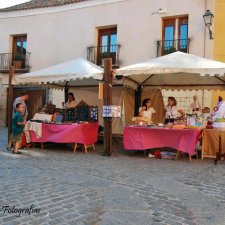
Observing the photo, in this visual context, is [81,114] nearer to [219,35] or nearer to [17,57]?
[219,35]

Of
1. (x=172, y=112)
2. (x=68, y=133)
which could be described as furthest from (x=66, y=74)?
(x=172, y=112)

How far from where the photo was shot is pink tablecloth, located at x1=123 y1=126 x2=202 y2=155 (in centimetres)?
827

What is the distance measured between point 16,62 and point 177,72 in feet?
39.0

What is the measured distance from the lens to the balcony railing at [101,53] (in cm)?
1593

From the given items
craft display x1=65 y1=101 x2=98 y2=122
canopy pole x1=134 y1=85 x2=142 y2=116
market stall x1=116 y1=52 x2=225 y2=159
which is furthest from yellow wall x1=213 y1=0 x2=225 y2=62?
craft display x1=65 y1=101 x2=98 y2=122

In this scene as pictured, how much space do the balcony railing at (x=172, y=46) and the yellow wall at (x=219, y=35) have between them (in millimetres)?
1105

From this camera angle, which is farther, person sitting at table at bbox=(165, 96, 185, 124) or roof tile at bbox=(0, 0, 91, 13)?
roof tile at bbox=(0, 0, 91, 13)

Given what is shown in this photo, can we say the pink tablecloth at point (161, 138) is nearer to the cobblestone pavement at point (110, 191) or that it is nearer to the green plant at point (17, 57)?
the cobblestone pavement at point (110, 191)

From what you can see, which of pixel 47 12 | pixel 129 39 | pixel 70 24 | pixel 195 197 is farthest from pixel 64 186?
pixel 47 12

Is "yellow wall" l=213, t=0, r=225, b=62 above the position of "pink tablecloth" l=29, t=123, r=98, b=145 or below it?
above

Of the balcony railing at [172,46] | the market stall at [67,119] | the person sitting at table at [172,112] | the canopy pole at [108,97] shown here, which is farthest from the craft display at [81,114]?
the balcony railing at [172,46]

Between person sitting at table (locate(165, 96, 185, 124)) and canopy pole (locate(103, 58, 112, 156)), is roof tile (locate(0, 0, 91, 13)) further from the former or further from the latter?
canopy pole (locate(103, 58, 112, 156))

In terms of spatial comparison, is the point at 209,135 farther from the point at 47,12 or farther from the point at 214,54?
the point at 47,12

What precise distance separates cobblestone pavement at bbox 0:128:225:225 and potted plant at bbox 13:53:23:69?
11029 millimetres
